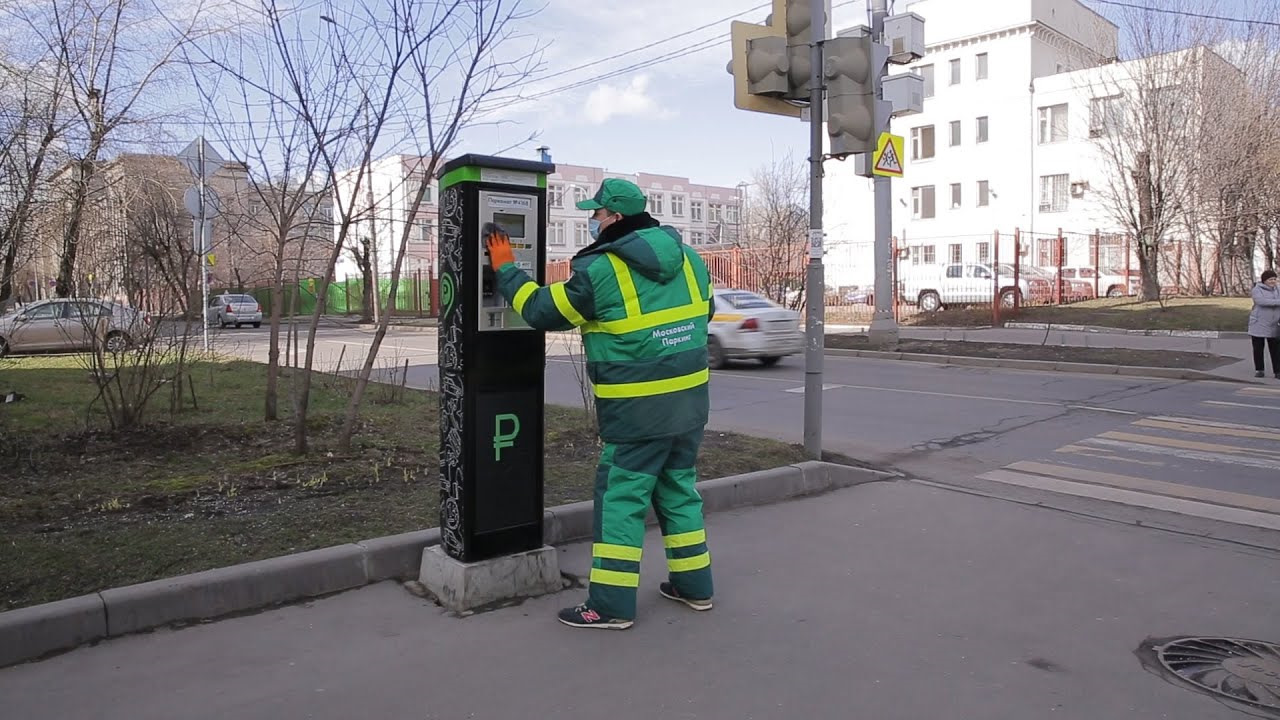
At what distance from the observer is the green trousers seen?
415 centimetres

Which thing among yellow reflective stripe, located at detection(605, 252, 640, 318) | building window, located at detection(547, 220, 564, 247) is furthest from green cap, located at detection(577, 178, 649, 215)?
building window, located at detection(547, 220, 564, 247)

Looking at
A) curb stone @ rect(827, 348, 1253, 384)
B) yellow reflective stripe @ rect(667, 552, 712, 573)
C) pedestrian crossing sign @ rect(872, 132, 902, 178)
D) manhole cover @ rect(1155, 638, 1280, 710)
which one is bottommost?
manhole cover @ rect(1155, 638, 1280, 710)

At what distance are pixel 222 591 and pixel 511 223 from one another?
7.10ft

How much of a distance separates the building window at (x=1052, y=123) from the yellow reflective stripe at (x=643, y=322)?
44696 mm

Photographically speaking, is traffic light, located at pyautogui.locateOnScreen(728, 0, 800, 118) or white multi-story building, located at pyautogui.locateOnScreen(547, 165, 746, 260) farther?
white multi-story building, located at pyautogui.locateOnScreen(547, 165, 746, 260)

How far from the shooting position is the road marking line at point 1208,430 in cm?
945

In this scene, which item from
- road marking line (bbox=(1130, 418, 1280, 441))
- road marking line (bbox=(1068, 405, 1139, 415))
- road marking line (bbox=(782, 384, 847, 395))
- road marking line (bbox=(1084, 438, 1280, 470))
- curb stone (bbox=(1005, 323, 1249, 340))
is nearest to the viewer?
road marking line (bbox=(1084, 438, 1280, 470))

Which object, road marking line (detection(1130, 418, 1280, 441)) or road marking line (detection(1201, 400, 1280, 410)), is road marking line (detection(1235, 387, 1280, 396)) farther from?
road marking line (detection(1130, 418, 1280, 441))

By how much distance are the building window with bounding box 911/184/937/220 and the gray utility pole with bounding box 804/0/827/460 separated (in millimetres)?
43630

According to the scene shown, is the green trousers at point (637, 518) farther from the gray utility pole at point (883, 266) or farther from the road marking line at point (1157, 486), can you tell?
the gray utility pole at point (883, 266)

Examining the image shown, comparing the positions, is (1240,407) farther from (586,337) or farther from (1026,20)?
(1026,20)

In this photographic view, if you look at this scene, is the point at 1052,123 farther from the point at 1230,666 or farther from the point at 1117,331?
the point at 1230,666

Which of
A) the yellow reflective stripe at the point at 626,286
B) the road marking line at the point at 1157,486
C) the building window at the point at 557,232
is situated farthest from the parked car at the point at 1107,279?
the building window at the point at 557,232

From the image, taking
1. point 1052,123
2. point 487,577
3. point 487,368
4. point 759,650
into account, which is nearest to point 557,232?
point 1052,123
